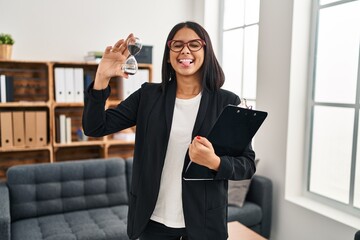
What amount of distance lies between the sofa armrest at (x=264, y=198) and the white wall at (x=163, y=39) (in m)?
0.07

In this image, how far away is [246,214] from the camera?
282cm

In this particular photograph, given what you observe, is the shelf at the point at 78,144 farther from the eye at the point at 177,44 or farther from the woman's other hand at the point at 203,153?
the woman's other hand at the point at 203,153

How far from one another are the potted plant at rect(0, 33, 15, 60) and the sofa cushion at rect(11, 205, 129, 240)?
55.7 inches

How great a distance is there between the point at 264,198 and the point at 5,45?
2.58 meters

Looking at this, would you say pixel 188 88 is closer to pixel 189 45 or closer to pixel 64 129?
pixel 189 45

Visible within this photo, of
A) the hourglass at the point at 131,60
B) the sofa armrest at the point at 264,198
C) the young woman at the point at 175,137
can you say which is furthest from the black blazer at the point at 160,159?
the sofa armrest at the point at 264,198

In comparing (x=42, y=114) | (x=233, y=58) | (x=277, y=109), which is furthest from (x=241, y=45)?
(x=42, y=114)

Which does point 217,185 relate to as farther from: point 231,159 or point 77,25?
point 77,25

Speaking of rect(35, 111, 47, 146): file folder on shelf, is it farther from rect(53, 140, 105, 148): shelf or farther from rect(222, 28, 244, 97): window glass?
rect(222, 28, 244, 97): window glass

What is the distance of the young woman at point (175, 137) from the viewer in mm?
1187

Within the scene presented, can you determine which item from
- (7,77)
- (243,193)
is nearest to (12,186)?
(7,77)

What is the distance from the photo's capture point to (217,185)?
123 centimetres

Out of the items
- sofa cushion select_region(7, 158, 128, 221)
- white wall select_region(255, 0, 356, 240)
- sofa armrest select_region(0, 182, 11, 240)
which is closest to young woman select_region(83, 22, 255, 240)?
sofa armrest select_region(0, 182, 11, 240)

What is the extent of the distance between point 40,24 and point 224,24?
1.96 meters
